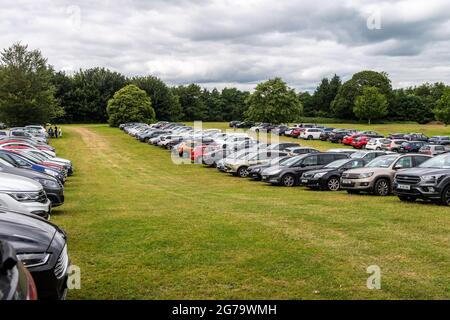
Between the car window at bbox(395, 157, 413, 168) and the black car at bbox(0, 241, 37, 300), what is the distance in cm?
1643

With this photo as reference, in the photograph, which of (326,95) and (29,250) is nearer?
(29,250)

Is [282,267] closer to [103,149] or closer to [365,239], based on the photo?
[365,239]

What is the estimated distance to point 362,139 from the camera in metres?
54.7

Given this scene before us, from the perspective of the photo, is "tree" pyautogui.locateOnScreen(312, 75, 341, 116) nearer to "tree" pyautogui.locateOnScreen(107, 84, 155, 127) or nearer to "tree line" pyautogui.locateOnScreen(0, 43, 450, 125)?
"tree line" pyautogui.locateOnScreen(0, 43, 450, 125)

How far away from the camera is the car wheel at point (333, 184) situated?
20.9m

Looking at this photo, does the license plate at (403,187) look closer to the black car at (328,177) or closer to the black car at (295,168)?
the black car at (328,177)

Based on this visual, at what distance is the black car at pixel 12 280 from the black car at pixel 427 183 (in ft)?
41.1

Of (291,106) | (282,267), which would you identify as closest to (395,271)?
(282,267)

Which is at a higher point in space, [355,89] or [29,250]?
[355,89]

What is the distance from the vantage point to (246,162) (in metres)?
28.3

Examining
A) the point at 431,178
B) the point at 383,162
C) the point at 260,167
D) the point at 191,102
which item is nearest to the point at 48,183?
the point at 431,178

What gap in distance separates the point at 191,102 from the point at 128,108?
→ 43.3 meters

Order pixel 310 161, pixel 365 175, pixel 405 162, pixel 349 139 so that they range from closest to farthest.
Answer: pixel 365 175 → pixel 405 162 → pixel 310 161 → pixel 349 139

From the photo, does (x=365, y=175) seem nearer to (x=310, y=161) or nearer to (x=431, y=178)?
(x=431, y=178)
